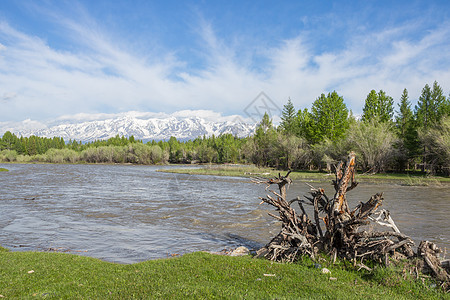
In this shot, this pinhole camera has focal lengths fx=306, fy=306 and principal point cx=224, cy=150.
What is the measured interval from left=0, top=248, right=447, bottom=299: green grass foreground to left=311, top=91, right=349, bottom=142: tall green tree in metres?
63.5

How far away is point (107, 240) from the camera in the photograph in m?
15.5

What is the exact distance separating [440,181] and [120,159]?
120 m

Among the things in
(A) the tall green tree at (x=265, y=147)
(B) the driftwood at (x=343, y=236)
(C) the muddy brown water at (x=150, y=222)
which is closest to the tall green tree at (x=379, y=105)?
(A) the tall green tree at (x=265, y=147)

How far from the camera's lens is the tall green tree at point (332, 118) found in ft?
228

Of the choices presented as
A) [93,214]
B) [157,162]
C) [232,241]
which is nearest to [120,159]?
[157,162]

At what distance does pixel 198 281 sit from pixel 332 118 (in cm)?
6747

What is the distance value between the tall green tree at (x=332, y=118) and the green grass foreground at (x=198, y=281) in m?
63.5

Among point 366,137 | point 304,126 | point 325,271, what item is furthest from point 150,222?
point 304,126

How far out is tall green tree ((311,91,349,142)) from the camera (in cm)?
6956

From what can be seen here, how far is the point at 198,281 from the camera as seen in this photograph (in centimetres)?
834

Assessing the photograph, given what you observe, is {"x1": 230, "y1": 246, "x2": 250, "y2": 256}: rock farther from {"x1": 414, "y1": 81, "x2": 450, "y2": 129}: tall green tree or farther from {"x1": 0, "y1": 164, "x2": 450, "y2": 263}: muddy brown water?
{"x1": 414, "y1": 81, "x2": 450, "y2": 129}: tall green tree

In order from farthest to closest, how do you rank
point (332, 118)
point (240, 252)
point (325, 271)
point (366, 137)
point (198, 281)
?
point (332, 118) < point (366, 137) < point (240, 252) < point (325, 271) < point (198, 281)

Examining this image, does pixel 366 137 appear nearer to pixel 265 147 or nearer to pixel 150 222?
pixel 265 147

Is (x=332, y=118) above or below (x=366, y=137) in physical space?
above
